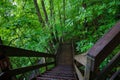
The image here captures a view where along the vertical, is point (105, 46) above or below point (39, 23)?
below

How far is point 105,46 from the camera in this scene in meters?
1.28

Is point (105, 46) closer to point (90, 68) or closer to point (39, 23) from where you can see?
point (90, 68)

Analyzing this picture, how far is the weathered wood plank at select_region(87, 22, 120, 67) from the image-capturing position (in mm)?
1272

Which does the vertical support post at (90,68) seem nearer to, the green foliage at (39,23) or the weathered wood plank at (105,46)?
the weathered wood plank at (105,46)

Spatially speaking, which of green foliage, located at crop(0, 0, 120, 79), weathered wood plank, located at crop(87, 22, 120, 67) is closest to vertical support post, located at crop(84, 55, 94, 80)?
weathered wood plank, located at crop(87, 22, 120, 67)

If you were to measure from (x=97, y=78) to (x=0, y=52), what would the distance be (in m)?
1.40

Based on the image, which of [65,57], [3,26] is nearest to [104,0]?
[3,26]

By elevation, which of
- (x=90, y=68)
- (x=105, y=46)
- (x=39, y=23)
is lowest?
(x=90, y=68)

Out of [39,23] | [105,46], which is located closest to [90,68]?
[105,46]

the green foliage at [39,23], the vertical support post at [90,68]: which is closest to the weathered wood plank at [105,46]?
the vertical support post at [90,68]

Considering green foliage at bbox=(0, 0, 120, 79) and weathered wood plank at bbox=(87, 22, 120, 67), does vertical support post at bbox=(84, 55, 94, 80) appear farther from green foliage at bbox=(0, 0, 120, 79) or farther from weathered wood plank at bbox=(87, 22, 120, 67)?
green foliage at bbox=(0, 0, 120, 79)

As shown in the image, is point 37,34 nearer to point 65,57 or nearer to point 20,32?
point 20,32

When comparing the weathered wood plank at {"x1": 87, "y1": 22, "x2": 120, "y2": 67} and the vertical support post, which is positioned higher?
the weathered wood plank at {"x1": 87, "y1": 22, "x2": 120, "y2": 67}

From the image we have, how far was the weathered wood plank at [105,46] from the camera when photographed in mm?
1272
